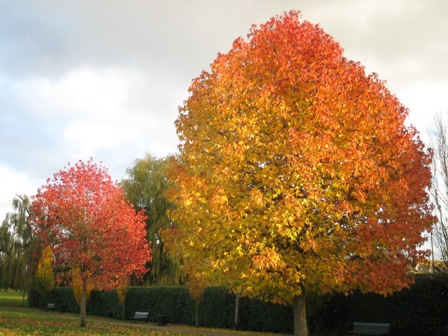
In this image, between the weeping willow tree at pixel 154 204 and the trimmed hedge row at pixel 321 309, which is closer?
the trimmed hedge row at pixel 321 309

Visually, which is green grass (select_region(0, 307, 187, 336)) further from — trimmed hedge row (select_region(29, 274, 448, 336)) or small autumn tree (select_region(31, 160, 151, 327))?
trimmed hedge row (select_region(29, 274, 448, 336))

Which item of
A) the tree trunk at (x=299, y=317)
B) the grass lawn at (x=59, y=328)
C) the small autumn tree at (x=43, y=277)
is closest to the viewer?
the tree trunk at (x=299, y=317)

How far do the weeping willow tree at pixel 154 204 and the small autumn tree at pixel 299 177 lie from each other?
2022 cm

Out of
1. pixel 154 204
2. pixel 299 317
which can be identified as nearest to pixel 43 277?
pixel 154 204

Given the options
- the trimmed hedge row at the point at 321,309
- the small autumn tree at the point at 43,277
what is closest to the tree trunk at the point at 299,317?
the trimmed hedge row at the point at 321,309

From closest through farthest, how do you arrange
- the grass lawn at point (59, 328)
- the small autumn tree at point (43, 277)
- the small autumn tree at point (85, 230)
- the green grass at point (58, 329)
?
the green grass at point (58, 329) < the grass lawn at point (59, 328) < the small autumn tree at point (85, 230) < the small autumn tree at point (43, 277)

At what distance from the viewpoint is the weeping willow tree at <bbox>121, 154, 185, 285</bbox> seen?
33406 millimetres

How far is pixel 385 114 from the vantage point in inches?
518

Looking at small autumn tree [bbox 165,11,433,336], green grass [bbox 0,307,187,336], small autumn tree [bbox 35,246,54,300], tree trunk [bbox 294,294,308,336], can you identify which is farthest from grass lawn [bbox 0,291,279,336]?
small autumn tree [bbox 35,246,54,300]

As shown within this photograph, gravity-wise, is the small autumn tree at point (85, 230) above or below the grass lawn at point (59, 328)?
above

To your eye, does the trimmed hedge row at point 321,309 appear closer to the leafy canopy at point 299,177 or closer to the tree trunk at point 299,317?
the tree trunk at point 299,317

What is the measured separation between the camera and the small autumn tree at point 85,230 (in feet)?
72.0

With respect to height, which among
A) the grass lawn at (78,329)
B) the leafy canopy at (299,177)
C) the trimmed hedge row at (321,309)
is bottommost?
the grass lawn at (78,329)

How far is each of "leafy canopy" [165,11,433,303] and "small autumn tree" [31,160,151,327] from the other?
974cm
